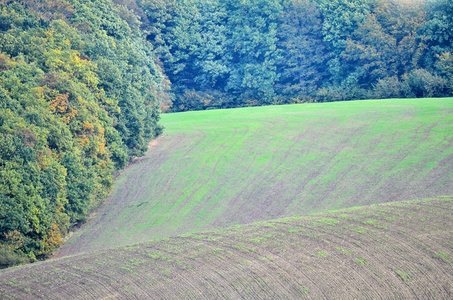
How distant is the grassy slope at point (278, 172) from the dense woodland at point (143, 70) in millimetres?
1707

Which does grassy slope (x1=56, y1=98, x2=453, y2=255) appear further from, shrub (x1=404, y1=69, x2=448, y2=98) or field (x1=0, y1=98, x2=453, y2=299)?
shrub (x1=404, y1=69, x2=448, y2=98)

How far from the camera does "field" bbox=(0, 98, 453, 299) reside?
726 cm

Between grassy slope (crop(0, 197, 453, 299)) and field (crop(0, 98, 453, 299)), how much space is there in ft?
0.09

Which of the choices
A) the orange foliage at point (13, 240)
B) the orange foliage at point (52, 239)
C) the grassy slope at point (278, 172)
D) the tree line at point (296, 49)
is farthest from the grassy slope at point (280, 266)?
the tree line at point (296, 49)

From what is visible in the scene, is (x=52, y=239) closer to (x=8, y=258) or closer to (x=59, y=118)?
(x=8, y=258)

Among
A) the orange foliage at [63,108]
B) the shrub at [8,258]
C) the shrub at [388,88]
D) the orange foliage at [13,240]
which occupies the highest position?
the orange foliage at [63,108]

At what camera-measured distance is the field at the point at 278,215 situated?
286 inches


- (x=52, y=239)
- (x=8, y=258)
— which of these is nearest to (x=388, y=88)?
(x=52, y=239)

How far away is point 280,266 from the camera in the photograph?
7695 millimetres

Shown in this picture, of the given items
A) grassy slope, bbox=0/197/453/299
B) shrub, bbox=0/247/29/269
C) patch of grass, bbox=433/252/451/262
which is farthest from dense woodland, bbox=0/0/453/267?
patch of grass, bbox=433/252/451/262

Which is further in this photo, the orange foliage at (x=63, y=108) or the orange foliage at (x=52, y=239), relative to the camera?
the orange foliage at (x=63, y=108)

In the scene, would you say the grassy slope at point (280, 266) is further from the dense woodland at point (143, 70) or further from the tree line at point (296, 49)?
the tree line at point (296, 49)

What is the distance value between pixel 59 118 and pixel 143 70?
18049 mm

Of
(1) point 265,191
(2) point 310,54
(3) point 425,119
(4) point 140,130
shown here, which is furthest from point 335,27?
(1) point 265,191
